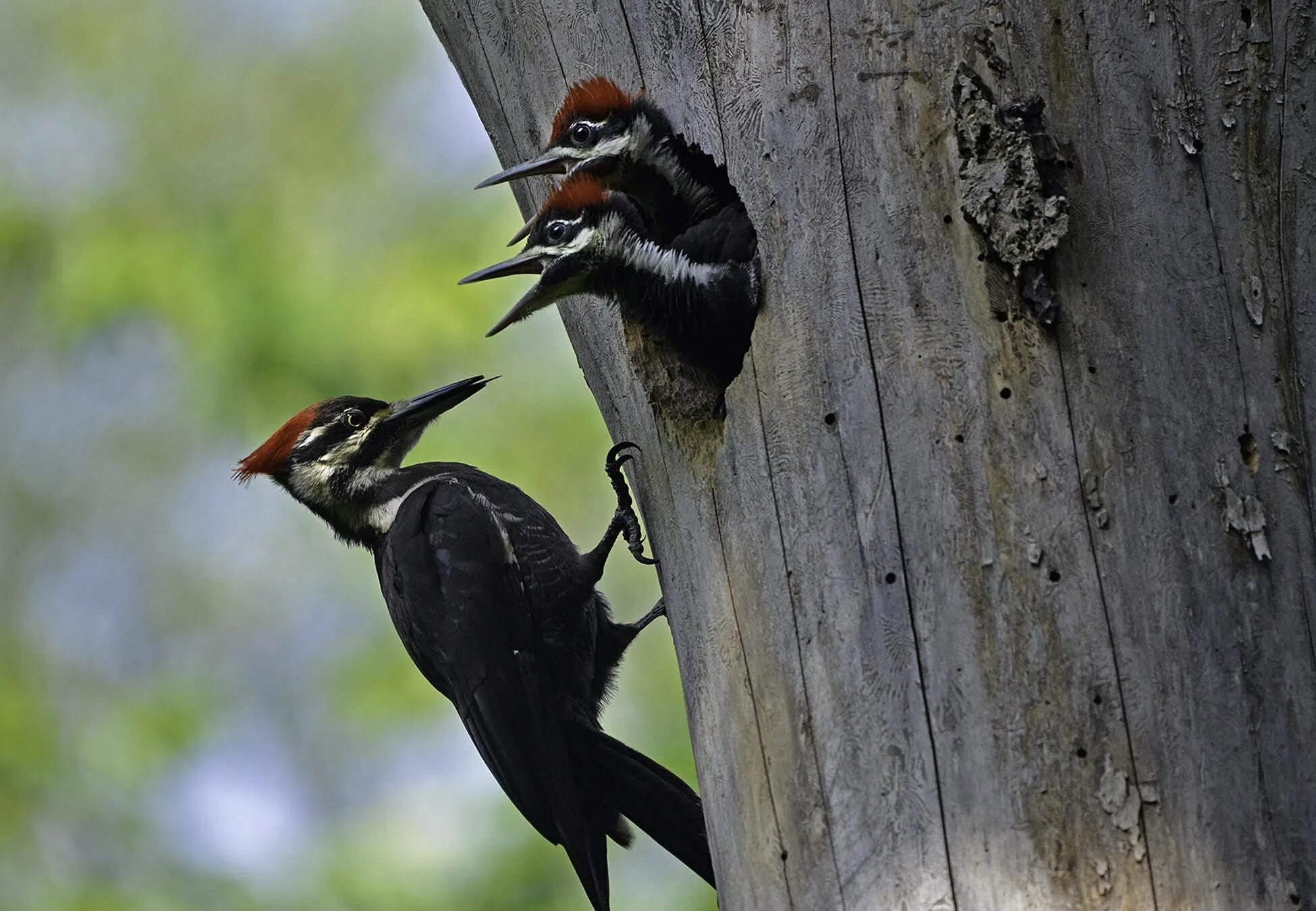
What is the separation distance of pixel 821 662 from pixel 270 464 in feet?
10.0

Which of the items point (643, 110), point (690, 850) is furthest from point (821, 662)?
point (690, 850)

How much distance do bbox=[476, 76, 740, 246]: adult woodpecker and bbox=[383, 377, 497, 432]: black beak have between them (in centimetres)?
131

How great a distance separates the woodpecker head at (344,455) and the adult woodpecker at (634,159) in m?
1.63

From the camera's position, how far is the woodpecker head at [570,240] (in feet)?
9.52

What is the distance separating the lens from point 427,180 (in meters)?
7.92

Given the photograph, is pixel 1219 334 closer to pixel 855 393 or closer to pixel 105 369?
pixel 855 393

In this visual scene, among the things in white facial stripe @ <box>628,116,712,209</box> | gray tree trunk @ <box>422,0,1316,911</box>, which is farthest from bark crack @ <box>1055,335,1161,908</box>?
white facial stripe @ <box>628,116,712,209</box>

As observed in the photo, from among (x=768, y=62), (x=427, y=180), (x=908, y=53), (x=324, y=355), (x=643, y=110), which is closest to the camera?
(x=908, y=53)

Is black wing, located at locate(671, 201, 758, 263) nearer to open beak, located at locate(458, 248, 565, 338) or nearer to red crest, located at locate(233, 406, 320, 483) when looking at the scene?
open beak, located at locate(458, 248, 565, 338)

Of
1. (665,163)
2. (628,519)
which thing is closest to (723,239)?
(665,163)

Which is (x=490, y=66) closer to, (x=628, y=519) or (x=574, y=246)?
(x=574, y=246)

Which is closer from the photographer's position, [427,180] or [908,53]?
[908,53]

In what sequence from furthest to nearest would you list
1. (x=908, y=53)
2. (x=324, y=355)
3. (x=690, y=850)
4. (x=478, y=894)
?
1. (x=324, y=355)
2. (x=478, y=894)
3. (x=690, y=850)
4. (x=908, y=53)

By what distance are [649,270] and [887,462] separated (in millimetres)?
910
